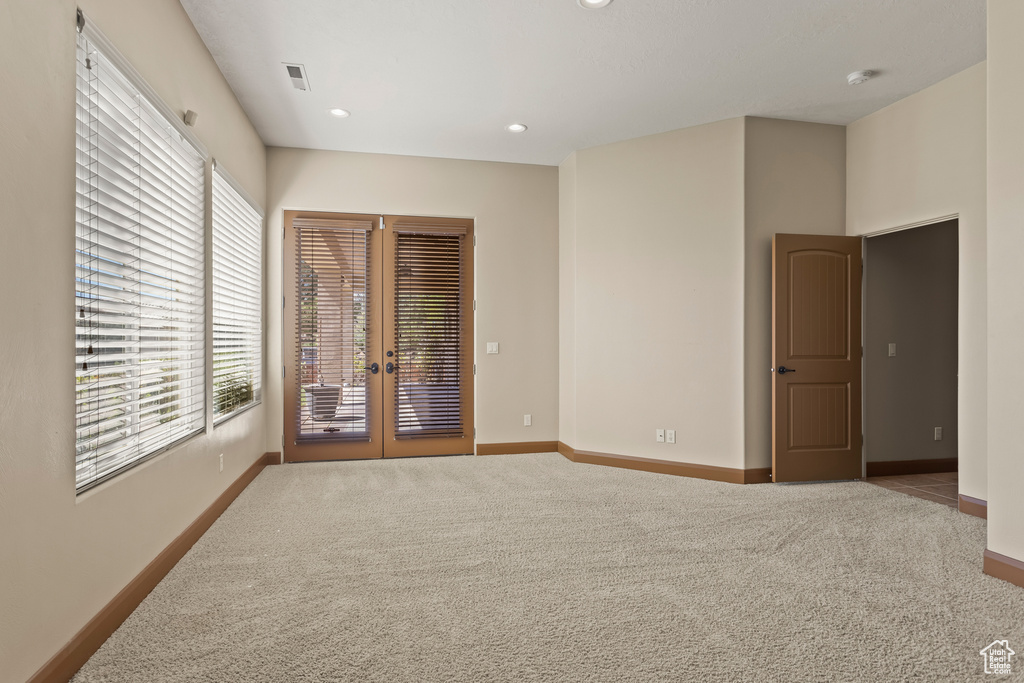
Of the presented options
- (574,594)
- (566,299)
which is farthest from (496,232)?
(574,594)

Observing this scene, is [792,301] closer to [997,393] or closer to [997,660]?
[997,393]

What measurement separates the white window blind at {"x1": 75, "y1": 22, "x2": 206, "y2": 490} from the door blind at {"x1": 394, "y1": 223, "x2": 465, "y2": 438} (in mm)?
2344

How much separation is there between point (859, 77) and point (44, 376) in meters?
4.83

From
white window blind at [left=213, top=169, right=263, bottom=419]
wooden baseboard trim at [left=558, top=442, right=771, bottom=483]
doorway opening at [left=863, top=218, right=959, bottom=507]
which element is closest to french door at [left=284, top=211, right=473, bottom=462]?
white window blind at [left=213, top=169, right=263, bottom=419]

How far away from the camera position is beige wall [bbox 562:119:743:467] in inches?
179

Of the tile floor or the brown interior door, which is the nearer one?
the tile floor

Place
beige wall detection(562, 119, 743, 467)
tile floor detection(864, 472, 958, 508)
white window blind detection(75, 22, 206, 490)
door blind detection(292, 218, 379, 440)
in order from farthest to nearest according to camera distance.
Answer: door blind detection(292, 218, 379, 440) < beige wall detection(562, 119, 743, 467) < tile floor detection(864, 472, 958, 508) < white window blind detection(75, 22, 206, 490)

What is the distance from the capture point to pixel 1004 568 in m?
2.59

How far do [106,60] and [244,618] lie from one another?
2352 mm

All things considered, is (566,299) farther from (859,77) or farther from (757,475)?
(859,77)

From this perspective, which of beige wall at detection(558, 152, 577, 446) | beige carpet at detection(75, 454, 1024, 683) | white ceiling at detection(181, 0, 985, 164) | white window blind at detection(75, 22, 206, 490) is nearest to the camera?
beige carpet at detection(75, 454, 1024, 683)

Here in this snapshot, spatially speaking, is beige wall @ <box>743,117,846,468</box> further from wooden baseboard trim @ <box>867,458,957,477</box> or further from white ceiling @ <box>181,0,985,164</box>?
wooden baseboard trim @ <box>867,458,957,477</box>

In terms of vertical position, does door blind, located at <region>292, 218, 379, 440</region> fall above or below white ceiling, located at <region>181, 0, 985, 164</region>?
below

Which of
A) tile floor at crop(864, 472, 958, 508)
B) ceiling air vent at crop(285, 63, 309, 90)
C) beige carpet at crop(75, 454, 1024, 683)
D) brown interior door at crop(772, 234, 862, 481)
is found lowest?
tile floor at crop(864, 472, 958, 508)
